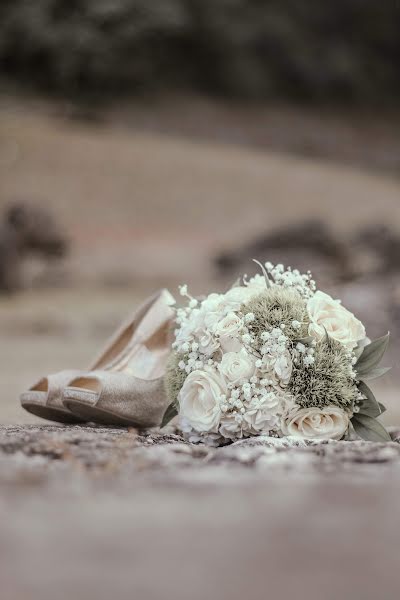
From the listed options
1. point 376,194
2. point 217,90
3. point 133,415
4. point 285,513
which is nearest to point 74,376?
point 133,415

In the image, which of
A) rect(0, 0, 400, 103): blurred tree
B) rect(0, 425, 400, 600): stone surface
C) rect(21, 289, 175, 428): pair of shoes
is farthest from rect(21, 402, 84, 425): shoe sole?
rect(0, 0, 400, 103): blurred tree

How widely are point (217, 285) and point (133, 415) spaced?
496 centimetres

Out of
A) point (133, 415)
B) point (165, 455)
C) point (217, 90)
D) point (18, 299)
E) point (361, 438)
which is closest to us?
point (165, 455)

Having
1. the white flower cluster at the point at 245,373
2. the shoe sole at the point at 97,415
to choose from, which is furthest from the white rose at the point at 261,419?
the shoe sole at the point at 97,415

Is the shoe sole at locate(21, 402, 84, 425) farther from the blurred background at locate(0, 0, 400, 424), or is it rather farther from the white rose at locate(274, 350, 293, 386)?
the blurred background at locate(0, 0, 400, 424)

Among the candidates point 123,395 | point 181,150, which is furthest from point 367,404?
point 181,150

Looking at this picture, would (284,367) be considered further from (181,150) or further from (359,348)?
(181,150)

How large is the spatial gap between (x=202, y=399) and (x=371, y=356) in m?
0.32

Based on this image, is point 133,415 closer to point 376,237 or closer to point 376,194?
point 376,237

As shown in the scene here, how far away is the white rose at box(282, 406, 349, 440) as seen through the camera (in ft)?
5.10

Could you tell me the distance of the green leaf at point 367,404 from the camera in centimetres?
159

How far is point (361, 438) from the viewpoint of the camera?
163 cm

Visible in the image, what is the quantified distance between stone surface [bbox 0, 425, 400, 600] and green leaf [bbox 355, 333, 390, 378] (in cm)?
40

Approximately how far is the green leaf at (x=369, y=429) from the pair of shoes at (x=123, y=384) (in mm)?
443
